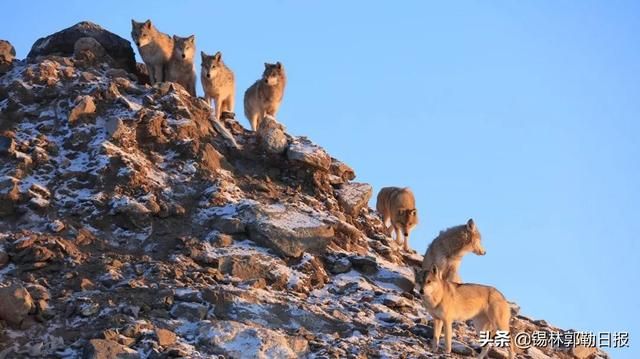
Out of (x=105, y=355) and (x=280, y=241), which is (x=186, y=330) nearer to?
(x=105, y=355)

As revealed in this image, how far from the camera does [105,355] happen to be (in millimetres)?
13734

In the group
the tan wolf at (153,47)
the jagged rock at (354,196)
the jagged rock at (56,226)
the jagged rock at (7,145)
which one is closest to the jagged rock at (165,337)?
the jagged rock at (56,226)

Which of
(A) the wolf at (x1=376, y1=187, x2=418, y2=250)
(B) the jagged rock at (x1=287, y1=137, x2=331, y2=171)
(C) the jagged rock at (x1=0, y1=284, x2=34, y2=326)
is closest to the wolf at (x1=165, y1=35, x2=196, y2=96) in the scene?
(B) the jagged rock at (x1=287, y1=137, x2=331, y2=171)

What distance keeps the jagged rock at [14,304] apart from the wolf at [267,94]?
31.0 feet

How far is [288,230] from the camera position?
Result: 1833 cm

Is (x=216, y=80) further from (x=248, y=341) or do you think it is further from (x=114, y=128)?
(x=248, y=341)

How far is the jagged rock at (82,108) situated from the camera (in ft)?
65.1

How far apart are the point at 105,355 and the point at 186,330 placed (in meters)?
1.60

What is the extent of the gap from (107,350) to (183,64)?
33.9ft

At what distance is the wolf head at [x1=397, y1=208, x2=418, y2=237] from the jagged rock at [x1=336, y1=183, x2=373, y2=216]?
1.33 meters

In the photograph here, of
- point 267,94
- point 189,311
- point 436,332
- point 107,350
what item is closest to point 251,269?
point 189,311

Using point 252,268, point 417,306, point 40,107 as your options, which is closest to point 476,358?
point 417,306

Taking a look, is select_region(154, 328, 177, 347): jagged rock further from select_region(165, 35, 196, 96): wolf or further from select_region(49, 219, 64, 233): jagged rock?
select_region(165, 35, 196, 96): wolf

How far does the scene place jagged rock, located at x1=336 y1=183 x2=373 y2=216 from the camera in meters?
21.1
